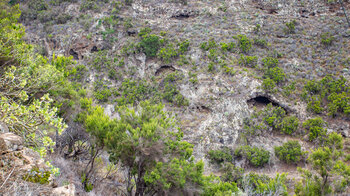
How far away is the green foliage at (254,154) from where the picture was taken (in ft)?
54.0

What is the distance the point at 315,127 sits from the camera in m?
17.0

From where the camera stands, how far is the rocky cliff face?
19.2 metres

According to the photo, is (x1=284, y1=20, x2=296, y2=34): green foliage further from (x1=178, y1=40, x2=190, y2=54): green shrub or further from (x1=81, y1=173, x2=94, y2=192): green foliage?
(x1=81, y1=173, x2=94, y2=192): green foliage

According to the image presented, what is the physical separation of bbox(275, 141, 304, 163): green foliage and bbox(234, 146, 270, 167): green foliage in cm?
87

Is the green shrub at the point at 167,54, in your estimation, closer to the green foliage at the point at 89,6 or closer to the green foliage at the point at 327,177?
the green foliage at the point at 89,6

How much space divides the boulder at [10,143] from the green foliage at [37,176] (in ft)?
1.79

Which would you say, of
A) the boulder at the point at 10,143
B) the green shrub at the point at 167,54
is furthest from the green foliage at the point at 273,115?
the boulder at the point at 10,143

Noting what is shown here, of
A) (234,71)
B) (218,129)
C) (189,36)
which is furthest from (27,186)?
(189,36)

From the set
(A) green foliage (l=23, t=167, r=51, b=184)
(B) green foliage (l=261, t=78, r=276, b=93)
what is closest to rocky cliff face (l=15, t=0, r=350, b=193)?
(B) green foliage (l=261, t=78, r=276, b=93)

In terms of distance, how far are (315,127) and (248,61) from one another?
8.55 m

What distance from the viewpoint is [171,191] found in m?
7.21

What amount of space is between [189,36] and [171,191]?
21775mm

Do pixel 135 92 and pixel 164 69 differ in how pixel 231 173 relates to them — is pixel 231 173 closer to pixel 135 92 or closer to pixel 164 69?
pixel 135 92

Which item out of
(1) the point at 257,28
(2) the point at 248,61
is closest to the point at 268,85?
(2) the point at 248,61
